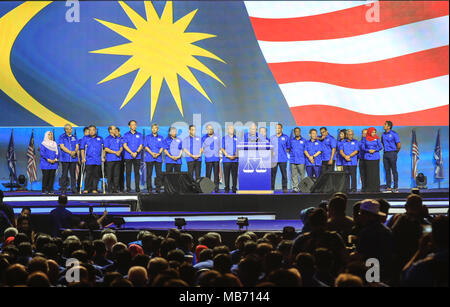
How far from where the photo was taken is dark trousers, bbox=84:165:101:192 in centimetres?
1293

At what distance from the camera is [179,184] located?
12086 millimetres

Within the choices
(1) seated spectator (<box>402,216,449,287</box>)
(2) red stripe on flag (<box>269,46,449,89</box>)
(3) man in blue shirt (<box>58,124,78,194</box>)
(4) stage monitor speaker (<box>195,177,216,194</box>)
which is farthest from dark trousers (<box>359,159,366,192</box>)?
(1) seated spectator (<box>402,216,449,287</box>)

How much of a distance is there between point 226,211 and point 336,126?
476 cm

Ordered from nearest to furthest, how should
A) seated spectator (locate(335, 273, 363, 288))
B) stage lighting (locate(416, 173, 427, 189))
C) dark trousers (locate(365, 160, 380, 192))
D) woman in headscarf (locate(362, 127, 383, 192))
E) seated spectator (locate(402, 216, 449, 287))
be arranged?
1. seated spectator (locate(335, 273, 363, 288))
2. seated spectator (locate(402, 216, 449, 287))
3. dark trousers (locate(365, 160, 380, 192))
4. woman in headscarf (locate(362, 127, 383, 192))
5. stage lighting (locate(416, 173, 427, 189))

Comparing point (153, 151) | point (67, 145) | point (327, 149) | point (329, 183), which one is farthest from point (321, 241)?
point (67, 145)

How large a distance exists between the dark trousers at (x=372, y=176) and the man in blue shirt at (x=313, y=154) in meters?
1.07

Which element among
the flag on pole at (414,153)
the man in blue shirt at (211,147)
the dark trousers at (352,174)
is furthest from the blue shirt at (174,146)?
the flag on pole at (414,153)

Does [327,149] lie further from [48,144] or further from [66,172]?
[48,144]

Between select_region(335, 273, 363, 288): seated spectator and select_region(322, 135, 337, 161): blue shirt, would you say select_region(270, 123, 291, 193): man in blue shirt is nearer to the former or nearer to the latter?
select_region(322, 135, 337, 161): blue shirt

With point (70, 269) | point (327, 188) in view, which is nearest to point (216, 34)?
point (327, 188)

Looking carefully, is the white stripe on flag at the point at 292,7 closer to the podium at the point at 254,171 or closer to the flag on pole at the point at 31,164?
the podium at the point at 254,171

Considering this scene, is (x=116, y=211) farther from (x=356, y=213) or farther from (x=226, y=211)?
(x=356, y=213)

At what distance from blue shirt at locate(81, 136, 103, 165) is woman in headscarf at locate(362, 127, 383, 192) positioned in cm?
594

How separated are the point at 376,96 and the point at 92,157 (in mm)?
7261
